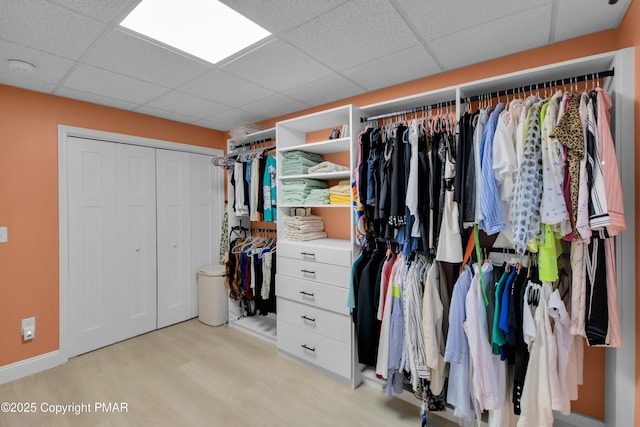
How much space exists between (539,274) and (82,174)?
3757 millimetres

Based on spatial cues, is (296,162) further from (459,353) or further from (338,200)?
(459,353)

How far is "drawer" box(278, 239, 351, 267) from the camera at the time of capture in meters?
2.32

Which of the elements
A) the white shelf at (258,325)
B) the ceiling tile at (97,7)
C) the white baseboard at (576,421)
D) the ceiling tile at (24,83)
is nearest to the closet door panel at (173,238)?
the white shelf at (258,325)

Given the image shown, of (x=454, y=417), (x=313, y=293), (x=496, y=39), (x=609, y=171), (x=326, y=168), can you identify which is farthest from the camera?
(x=326, y=168)

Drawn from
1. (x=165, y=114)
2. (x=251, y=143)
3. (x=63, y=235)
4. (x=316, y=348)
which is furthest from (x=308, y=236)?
(x=63, y=235)

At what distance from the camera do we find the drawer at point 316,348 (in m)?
2.33

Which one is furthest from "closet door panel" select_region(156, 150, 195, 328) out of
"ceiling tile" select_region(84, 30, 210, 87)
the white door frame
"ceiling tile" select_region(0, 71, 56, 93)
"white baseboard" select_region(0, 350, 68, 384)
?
"ceiling tile" select_region(84, 30, 210, 87)

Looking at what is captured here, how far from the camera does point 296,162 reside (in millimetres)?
2736

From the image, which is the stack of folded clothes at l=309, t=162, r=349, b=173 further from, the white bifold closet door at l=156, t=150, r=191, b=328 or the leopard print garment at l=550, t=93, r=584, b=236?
the white bifold closet door at l=156, t=150, r=191, b=328

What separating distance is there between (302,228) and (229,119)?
1.72 m

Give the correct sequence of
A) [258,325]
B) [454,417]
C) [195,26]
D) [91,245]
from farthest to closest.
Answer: [258,325], [91,245], [454,417], [195,26]

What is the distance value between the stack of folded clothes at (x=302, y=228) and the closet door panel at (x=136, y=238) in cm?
170

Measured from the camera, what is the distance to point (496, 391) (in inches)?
63.2

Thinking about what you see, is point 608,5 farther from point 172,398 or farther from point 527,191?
point 172,398
